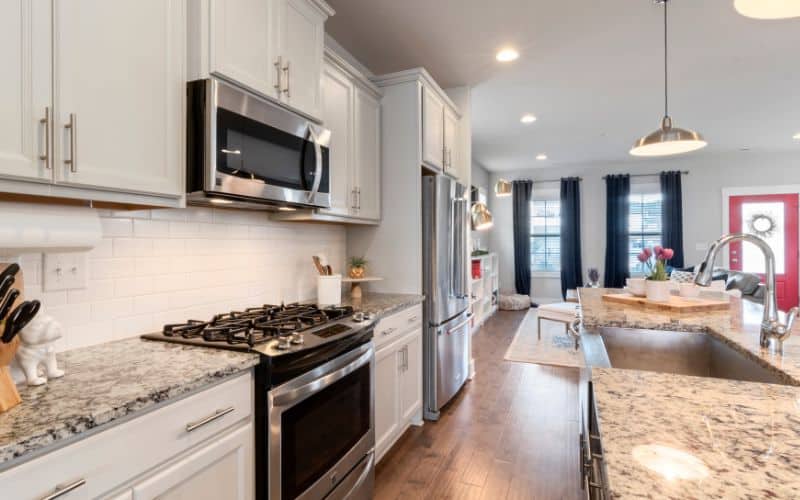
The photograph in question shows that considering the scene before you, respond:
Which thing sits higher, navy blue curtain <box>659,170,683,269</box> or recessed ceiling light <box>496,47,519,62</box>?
recessed ceiling light <box>496,47,519,62</box>

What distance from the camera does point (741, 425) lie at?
0.75 meters

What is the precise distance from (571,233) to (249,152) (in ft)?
23.4

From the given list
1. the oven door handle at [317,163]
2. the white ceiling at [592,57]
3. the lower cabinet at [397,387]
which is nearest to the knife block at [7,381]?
the oven door handle at [317,163]

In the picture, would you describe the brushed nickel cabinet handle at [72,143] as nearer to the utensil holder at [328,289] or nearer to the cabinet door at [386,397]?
the utensil holder at [328,289]

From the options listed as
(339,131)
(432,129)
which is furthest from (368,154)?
(432,129)

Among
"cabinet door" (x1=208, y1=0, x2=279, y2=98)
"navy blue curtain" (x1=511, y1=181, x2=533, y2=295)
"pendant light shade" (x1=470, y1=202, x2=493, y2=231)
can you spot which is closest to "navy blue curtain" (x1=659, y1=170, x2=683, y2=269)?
"navy blue curtain" (x1=511, y1=181, x2=533, y2=295)

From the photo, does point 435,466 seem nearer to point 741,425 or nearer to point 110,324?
point 110,324

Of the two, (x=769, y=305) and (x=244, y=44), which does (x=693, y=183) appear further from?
(x=244, y=44)

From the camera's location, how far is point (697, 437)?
27.8 inches

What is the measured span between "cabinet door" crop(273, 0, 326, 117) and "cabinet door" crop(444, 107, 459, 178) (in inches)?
59.2

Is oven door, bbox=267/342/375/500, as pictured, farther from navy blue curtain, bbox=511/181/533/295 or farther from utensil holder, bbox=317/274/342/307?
navy blue curtain, bbox=511/181/533/295

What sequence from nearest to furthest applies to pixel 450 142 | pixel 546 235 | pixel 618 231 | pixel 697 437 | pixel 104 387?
1. pixel 697 437
2. pixel 104 387
3. pixel 450 142
4. pixel 618 231
5. pixel 546 235

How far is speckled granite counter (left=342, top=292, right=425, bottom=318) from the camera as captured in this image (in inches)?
91.9

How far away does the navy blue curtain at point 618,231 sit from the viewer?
7.42 metres
